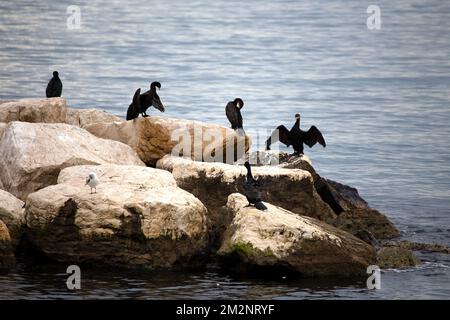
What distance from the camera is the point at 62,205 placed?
23.0 m

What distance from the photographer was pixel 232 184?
2502 centimetres

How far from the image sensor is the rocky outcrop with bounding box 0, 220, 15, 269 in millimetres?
22812

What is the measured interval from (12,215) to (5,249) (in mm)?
744

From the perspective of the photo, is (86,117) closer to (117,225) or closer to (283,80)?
(117,225)

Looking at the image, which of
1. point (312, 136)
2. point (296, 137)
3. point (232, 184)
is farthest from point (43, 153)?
point (312, 136)

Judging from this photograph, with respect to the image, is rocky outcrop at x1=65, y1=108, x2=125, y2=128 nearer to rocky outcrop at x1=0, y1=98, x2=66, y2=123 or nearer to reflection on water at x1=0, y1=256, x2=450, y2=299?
rocky outcrop at x1=0, y1=98, x2=66, y2=123

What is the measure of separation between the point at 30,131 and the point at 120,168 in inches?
90.0

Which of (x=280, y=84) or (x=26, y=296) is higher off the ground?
(x=280, y=84)

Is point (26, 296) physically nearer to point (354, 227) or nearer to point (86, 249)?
point (86, 249)

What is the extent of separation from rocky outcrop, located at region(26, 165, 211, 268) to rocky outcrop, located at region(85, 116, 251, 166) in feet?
10.5

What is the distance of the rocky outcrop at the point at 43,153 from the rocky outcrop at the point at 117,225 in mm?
1368

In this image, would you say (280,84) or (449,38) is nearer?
(280,84)
